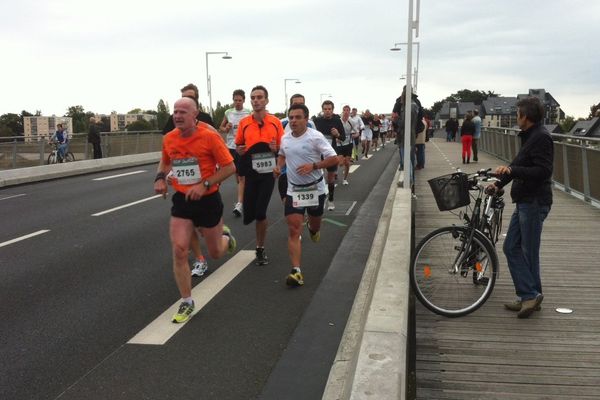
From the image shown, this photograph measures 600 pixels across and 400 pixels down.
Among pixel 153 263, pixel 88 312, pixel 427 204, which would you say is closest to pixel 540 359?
pixel 88 312

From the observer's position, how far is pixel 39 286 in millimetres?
6023

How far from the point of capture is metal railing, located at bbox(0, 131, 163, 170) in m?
18.6

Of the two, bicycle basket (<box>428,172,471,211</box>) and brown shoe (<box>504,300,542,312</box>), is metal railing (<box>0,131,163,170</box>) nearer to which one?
bicycle basket (<box>428,172,471,211</box>)

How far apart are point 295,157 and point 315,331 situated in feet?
→ 6.26

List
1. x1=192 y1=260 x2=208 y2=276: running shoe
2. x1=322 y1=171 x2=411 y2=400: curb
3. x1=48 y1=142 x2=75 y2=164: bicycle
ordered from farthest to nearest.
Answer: x1=48 y1=142 x2=75 y2=164: bicycle → x1=192 y1=260 x2=208 y2=276: running shoe → x1=322 y1=171 x2=411 y2=400: curb

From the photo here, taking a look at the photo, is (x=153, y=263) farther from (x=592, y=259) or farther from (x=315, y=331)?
(x=592, y=259)

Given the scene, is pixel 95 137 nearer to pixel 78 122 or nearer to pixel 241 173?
pixel 241 173

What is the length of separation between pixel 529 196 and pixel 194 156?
2.74m

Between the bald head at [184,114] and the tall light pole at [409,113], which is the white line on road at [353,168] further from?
the bald head at [184,114]

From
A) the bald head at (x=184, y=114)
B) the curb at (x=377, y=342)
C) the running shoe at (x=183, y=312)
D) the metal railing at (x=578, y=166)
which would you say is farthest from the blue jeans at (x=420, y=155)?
the running shoe at (x=183, y=312)

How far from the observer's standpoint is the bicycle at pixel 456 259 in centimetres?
475

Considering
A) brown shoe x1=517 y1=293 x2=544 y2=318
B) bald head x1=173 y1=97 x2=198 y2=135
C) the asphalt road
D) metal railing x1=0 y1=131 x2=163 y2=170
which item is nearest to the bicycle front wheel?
brown shoe x1=517 y1=293 x2=544 y2=318

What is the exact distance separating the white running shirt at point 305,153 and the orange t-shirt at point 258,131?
1.08 meters

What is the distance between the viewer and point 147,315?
5102 millimetres
